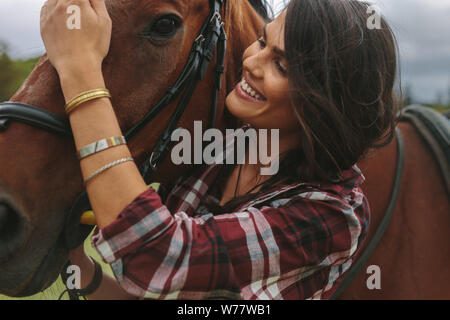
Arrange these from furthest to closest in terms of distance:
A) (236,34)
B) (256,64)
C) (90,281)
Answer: (236,34) → (90,281) → (256,64)

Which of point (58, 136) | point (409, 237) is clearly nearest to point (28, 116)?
point (58, 136)

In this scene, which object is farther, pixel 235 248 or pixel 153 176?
pixel 153 176

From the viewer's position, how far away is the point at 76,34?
3.42 feet

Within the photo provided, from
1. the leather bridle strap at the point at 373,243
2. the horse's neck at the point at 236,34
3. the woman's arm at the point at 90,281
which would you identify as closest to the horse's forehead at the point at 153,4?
the horse's neck at the point at 236,34

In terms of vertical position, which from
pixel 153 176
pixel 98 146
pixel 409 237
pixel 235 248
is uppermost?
pixel 98 146

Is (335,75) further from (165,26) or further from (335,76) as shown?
(165,26)

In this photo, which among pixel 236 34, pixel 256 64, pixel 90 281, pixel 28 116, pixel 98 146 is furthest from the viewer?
pixel 236 34

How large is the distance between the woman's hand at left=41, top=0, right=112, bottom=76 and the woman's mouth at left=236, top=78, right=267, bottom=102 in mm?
441

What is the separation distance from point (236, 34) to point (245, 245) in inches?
37.5

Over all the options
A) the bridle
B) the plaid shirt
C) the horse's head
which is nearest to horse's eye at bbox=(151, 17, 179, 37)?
the horse's head

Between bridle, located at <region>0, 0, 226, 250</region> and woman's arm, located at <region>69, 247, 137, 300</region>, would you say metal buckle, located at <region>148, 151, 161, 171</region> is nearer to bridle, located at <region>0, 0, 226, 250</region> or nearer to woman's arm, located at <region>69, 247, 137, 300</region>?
bridle, located at <region>0, 0, 226, 250</region>

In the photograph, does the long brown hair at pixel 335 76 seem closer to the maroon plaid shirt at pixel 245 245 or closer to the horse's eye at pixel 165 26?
the maroon plaid shirt at pixel 245 245

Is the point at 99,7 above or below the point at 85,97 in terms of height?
above

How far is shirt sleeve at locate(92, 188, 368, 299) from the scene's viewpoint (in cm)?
93
